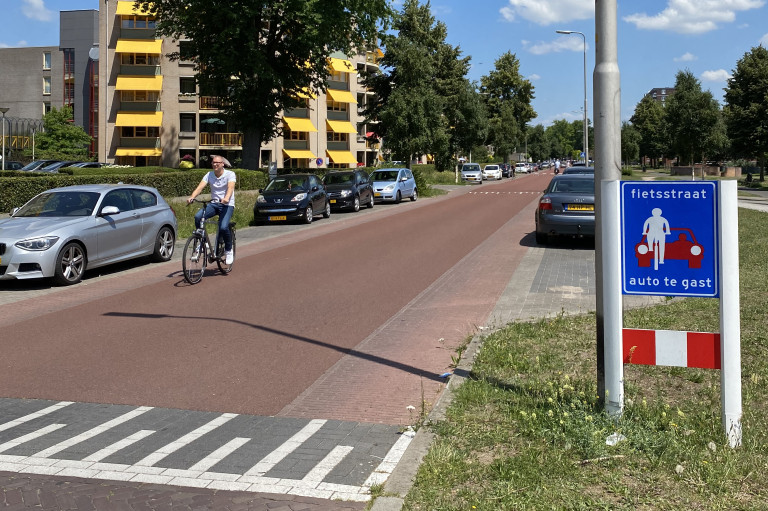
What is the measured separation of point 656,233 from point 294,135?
60.2 metres

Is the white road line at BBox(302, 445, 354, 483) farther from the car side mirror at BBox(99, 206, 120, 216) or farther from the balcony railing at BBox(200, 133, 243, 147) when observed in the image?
the balcony railing at BBox(200, 133, 243, 147)

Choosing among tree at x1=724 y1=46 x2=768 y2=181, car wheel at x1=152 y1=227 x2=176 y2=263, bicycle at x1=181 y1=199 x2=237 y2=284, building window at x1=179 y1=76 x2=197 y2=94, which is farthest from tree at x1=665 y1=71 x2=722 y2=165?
bicycle at x1=181 y1=199 x2=237 y2=284

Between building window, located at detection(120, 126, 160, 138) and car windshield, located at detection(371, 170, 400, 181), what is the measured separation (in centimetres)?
2716

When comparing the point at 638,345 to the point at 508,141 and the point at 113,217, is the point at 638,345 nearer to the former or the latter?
the point at 113,217

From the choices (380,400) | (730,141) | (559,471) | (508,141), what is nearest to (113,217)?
(380,400)

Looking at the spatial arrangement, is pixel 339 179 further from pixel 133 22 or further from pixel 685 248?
pixel 133 22

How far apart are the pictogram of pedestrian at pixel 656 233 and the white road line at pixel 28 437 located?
4022 millimetres

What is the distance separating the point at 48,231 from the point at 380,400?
7542 millimetres

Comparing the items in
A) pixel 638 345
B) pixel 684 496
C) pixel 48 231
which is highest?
pixel 48 231

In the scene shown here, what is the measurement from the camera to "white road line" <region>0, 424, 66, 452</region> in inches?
192

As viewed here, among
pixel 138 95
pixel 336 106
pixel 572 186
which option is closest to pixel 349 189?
pixel 572 186

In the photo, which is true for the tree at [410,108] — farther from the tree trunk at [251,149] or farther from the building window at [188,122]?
the building window at [188,122]

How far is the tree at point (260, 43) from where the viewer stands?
97.9 feet

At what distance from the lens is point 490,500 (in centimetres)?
383
